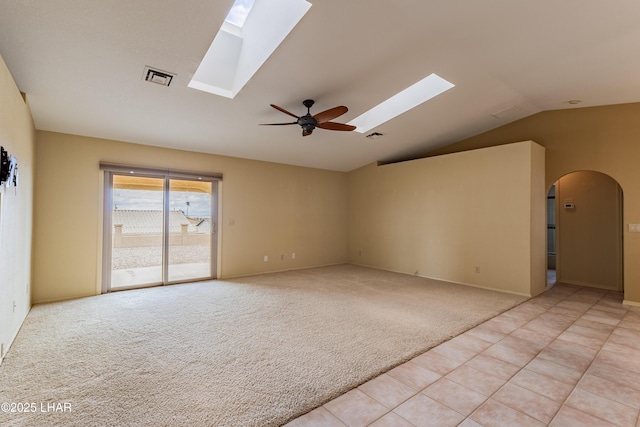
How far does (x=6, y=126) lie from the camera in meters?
2.46

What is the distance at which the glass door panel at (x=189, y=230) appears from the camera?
17.6ft

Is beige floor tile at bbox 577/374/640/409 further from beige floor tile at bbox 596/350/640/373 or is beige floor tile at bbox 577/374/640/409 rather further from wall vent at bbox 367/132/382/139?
A: wall vent at bbox 367/132/382/139

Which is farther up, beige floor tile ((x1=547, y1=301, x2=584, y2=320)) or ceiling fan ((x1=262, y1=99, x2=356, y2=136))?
ceiling fan ((x1=262, y1=99, x2=356, y2=136))

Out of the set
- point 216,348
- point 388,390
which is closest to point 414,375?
point 388,390

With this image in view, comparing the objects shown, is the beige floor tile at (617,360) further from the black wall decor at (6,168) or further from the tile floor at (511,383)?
the black wall decor at (6,168)

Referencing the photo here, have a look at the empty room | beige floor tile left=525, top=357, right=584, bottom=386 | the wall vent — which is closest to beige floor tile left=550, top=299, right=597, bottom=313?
the empty room

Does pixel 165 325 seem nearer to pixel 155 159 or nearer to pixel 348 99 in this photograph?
pixel 155 159

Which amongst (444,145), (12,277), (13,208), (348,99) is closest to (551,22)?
(348,99)

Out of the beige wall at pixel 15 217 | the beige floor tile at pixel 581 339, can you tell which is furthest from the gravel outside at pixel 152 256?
the beige floor tile at pixel 581 339

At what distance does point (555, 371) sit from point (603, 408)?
1.51ft

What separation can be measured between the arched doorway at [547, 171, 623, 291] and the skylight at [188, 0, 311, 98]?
636 centimetres

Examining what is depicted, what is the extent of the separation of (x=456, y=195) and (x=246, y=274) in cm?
461

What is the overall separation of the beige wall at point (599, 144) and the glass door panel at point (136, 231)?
6.62m

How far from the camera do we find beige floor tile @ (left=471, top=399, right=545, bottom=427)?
1810mm
